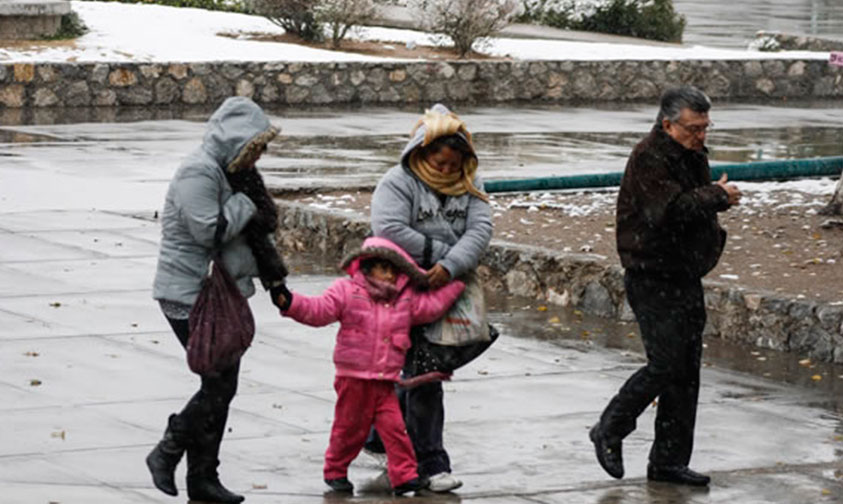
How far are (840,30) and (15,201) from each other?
96.9 ft

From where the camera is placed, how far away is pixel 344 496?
270 inches

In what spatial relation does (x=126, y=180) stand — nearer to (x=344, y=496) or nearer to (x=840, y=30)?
(x=344, y=496)

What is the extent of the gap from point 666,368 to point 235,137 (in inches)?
77.3

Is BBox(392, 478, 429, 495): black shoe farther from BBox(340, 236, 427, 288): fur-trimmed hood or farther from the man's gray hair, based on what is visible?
the man's gray hair

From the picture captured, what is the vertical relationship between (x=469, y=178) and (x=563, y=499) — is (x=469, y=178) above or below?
above

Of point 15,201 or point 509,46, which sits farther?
point 509,46

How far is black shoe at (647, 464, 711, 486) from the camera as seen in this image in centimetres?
715

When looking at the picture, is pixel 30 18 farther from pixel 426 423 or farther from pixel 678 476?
pixel 678 476

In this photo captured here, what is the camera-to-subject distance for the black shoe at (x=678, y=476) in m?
7.15

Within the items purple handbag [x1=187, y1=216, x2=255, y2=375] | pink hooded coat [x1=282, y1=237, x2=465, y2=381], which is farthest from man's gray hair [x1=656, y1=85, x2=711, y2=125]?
purple handbag [x1=187, y1=216, x2=255, y2=375]

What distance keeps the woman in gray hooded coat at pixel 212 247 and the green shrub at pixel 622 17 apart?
2604 centimetres

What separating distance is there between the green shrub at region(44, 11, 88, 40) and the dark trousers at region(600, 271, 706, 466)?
18551mm

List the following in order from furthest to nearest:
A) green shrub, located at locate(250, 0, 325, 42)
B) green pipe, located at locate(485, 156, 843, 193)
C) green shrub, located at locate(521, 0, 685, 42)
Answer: green shrub, located at locate(521, 0, 685, 42) < green shrub, located at locate(250, 0, 325, 42) < green pipe, located at locate(485, 156, 843, 193)

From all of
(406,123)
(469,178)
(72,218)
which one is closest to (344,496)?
(469,178)
